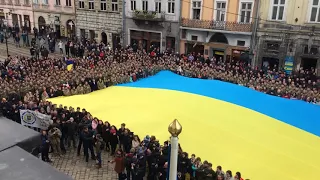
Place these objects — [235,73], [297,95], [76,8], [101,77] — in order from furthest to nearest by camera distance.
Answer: [76,8] → [235,73] → [101,77] → [297,95]

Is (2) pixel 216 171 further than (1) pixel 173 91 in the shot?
No

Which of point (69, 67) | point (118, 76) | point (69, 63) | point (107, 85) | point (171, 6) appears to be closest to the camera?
point (107, 85)

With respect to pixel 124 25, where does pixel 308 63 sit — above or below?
below

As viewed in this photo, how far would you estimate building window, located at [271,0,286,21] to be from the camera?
2372 cm

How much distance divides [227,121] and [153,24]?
20183 mm

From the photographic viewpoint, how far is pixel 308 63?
78.1 feet

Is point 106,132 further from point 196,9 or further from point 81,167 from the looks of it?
point 196,9

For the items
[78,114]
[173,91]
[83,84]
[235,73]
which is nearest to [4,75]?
[83,84]

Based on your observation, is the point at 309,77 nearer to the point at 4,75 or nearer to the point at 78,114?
the point at 78,114

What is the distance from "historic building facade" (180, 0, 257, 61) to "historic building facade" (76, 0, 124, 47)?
26.0 feet

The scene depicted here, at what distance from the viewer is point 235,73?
819 inches

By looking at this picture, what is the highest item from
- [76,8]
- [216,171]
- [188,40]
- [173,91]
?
[76,8]

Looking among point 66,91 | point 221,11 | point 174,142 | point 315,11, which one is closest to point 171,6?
point 221,11

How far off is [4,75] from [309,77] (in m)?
19.6
